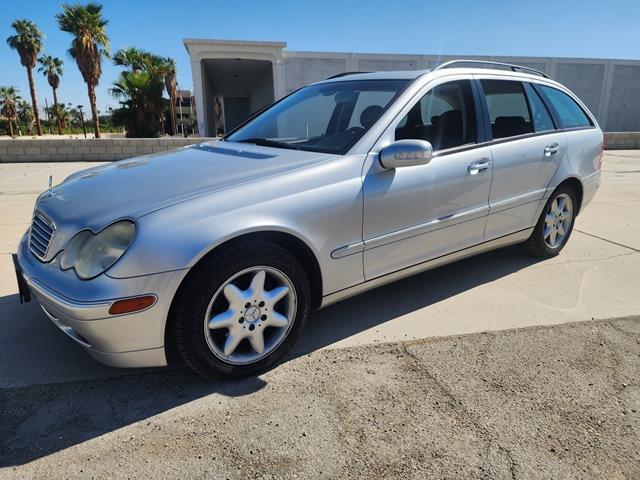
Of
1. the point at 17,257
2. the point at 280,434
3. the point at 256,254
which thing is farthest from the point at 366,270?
the point at 17,257

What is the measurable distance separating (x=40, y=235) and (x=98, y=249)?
70cm

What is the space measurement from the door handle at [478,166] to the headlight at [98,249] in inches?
90.7

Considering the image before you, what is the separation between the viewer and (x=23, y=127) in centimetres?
5438

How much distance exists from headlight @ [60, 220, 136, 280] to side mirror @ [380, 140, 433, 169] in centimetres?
146

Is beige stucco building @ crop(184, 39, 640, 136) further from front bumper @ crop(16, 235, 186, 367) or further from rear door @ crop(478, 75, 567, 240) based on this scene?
front bumper @ crop(16, 235, 186, 367)

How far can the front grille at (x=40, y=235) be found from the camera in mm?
2511

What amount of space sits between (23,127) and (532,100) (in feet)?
207

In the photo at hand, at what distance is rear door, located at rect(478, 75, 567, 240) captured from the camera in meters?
3.64

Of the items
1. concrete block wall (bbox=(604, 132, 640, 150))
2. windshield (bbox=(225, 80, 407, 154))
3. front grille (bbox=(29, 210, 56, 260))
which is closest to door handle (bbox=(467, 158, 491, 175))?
windshield (bbox=(225, 80, 407, 154))

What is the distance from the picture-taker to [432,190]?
3121mm

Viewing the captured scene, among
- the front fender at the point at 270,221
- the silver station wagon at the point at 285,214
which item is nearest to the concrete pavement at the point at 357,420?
the silver station wagon at the point at 285,214

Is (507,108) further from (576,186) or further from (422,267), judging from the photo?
(422,267)

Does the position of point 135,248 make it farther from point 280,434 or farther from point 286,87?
point 286,87

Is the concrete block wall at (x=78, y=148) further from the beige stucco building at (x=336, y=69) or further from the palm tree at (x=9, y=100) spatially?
the palm tree at (x=9, y=100)
